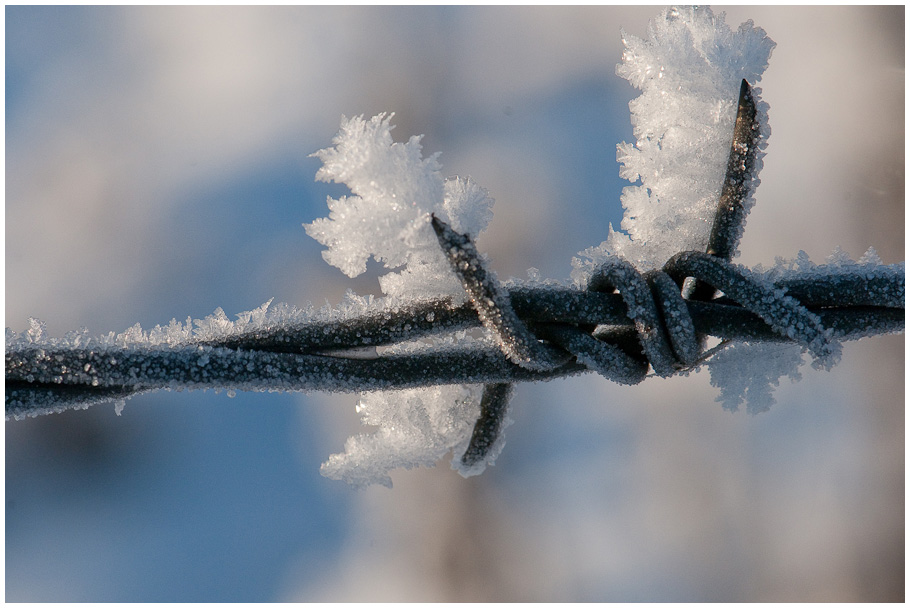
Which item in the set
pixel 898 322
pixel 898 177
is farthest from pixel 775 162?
pixel 898 322

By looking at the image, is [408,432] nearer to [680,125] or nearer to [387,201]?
[387,201]

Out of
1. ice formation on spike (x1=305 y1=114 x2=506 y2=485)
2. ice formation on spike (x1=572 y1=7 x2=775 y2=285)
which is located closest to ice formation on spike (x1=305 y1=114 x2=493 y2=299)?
ice formation on spike (x1=305 y1=114 x2=506 y2=485)

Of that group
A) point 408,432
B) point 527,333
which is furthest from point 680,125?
point 408,432

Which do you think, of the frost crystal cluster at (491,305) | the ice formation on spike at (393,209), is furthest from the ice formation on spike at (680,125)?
the ice formation on spike at (393,209)

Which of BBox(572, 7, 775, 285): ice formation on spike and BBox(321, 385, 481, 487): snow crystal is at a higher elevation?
BBox(572, 7, 775, 285): ice formation on spike

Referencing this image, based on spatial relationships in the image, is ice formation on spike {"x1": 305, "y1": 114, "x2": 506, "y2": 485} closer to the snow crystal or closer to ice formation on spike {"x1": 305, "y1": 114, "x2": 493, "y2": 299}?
ice formation on spike {"x1": 305, "y1": 114, "x2": 493, "y2": 299}

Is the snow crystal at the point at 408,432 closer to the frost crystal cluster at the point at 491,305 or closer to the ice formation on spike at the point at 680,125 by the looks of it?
the frost crystal cluster at the point at 491,305

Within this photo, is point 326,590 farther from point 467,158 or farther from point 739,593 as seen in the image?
point 467,158

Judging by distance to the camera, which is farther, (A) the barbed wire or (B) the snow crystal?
(B) the snow crystal
